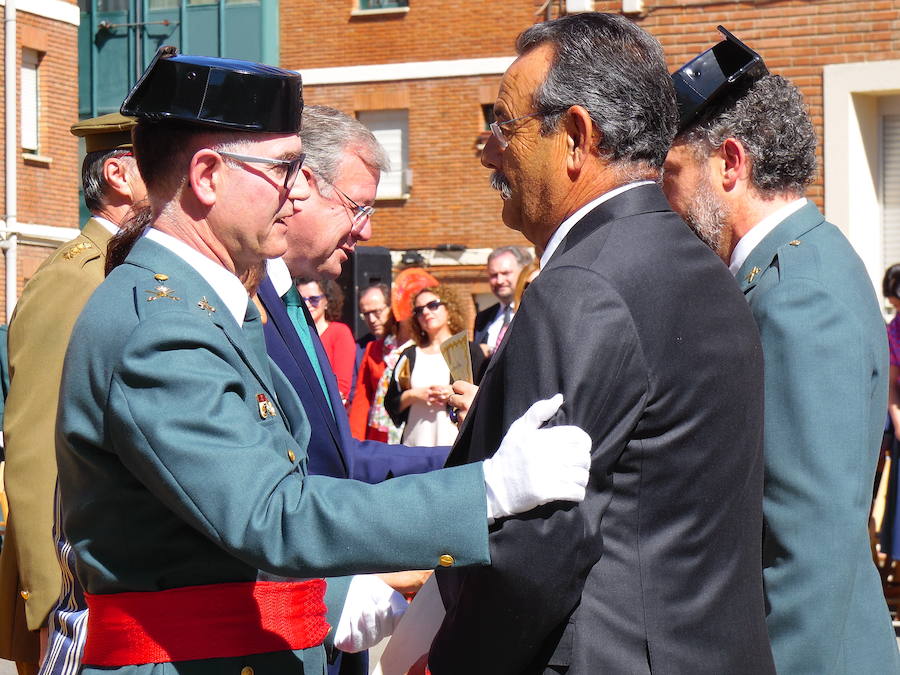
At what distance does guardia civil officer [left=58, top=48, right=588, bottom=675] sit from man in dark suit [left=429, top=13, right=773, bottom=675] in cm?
12

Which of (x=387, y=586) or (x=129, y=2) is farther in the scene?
(x=129, y=2)

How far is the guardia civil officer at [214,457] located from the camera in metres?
2.00

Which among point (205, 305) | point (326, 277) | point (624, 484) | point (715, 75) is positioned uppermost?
point (715, 75)

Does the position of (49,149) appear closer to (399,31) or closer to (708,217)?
(399,31)

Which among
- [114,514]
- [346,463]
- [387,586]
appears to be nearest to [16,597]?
[346,463]

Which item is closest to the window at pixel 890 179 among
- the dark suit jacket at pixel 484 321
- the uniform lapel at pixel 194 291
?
the dark suit jacket at pixel 484 321

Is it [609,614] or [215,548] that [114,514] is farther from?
[609,614]

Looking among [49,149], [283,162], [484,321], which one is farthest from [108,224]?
[49,149]

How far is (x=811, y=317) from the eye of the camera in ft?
9.11

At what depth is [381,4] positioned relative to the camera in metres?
24.5

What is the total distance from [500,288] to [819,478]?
23.3ft

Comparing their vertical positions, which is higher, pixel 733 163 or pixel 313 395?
pixel 733 163

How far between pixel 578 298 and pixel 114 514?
0.83m

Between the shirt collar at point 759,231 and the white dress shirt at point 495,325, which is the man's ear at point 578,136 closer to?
the shirt collar at point 759,231
